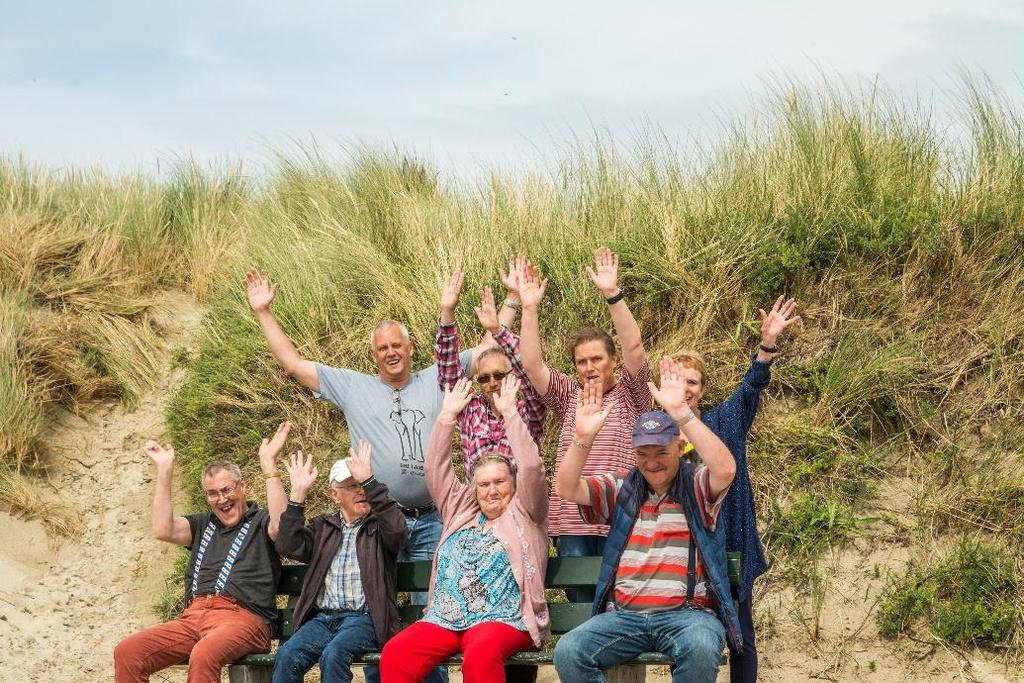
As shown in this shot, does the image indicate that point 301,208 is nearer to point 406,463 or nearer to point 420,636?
point 406,463

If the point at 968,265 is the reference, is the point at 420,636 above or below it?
below

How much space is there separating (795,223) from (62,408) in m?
6.69

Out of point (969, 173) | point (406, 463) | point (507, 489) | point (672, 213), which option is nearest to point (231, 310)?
point (672, 213)

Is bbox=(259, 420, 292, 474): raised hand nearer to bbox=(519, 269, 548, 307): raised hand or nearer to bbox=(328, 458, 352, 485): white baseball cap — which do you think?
bbox=(328, 458, 352, 485): white baseball cap

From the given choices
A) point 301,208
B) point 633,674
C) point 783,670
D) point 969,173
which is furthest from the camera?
point 301,208

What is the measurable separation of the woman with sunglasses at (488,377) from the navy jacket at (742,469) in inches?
40.7

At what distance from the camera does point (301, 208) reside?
11.6 metres

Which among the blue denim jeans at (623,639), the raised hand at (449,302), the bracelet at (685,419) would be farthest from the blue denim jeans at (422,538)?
the bracelet at (685,419)

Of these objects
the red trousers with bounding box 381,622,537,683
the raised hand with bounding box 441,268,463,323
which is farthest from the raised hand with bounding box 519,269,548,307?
the red trousers with bounding box 381,622,537,683

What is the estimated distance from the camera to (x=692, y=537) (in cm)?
522

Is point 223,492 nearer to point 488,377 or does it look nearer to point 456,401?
point 456,401

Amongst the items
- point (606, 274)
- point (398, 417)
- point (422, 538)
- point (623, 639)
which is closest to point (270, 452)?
point (398, 417)

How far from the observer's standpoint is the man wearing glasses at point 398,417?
247 inches

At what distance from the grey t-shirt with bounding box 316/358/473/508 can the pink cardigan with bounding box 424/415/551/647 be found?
0.46m
